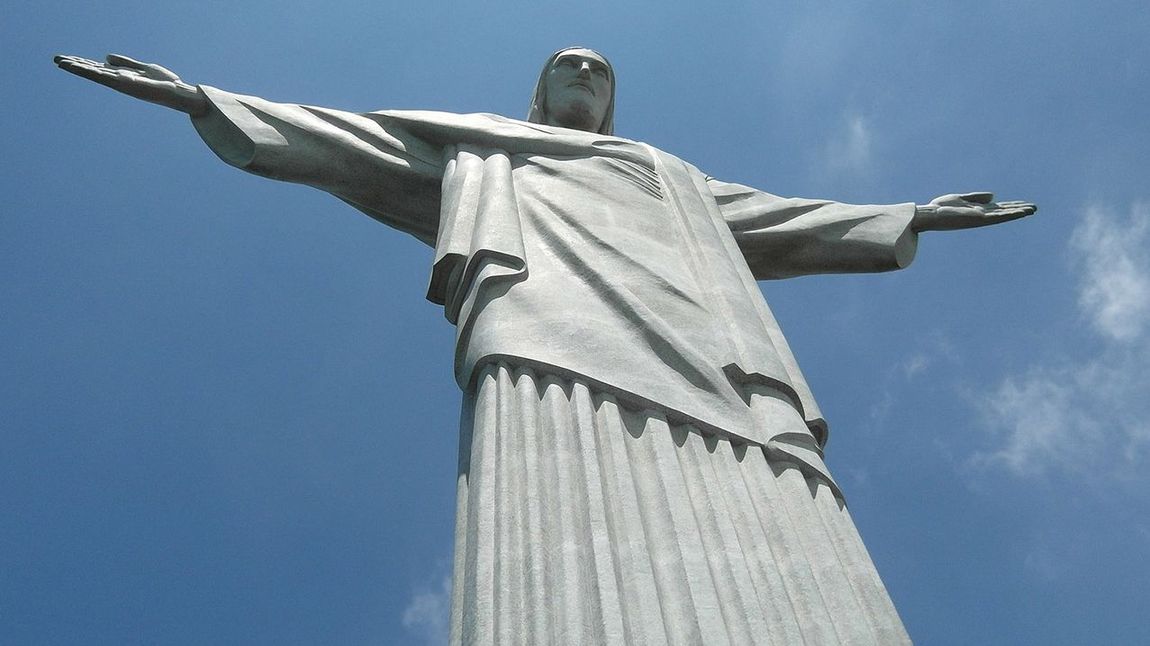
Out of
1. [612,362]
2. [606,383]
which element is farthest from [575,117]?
[606,383]

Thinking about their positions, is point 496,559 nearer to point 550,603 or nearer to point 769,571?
point 550,603

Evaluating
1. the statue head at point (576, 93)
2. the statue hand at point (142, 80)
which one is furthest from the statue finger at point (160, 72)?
the statue head at point (576, 93)

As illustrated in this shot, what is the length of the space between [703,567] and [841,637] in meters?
0.63

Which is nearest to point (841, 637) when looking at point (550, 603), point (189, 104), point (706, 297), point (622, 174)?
point (550, 603)

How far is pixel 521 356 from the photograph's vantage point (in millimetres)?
6363

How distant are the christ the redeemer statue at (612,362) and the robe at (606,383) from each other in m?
0.01

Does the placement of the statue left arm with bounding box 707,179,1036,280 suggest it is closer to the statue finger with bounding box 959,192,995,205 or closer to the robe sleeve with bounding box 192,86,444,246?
the statue finger with bounding box 959,192,995,205

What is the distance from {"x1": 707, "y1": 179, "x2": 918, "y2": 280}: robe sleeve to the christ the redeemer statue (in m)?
0.02

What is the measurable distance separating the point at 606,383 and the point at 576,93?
4857 millimetres

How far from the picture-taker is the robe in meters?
5.14

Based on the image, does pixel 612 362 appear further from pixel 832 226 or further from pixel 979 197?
pixel 979 197

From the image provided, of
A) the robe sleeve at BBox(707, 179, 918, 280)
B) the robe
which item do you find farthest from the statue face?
the robe sleeve at BBox(707, 179, 918, 280)

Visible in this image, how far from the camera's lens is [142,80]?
8.77 metres

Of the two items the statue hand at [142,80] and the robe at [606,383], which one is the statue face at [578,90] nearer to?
the robe at [606,383]
